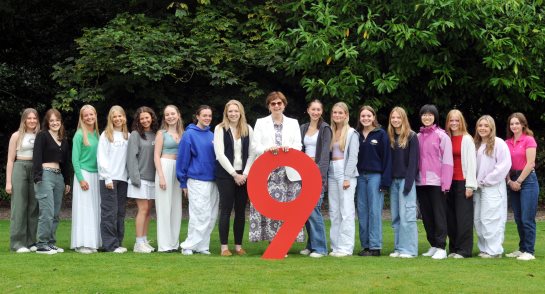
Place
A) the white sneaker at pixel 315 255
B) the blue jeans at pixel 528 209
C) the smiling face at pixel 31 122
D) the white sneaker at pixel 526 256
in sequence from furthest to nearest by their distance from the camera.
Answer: the smiling face at pixel 31 122
the blue jeans at pixel 528 209
the white sneaker at pixel 315 255
the white sneaker at pixel 526 256

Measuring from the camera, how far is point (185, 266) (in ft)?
31.0

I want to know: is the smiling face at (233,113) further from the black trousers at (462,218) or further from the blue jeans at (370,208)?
the black trousers at (462,218)

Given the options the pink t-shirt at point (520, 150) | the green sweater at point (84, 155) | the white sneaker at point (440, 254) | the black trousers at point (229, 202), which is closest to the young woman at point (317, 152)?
the black trousers at point (229, 202)

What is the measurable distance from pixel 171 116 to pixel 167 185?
87 centimetres

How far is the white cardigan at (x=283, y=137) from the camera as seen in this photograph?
1051 centimetres

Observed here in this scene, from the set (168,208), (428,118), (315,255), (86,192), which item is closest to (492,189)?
(428,118)

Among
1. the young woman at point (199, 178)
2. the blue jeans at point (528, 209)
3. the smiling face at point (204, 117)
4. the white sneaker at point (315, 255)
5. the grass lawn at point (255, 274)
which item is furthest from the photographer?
the smiling face at point (204, 117)

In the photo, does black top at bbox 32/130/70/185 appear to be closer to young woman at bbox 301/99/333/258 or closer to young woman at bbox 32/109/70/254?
young woman at bbox 32/109/70/254

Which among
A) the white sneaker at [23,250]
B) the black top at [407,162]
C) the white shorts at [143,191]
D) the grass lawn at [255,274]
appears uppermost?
the black top at [407,162]

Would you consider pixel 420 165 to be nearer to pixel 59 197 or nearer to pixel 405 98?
pixel 59 197

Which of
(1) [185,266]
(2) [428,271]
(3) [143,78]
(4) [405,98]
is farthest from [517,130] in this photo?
(3) [143,78]

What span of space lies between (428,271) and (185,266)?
102 inches

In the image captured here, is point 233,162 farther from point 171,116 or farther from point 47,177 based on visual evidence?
point 47,177

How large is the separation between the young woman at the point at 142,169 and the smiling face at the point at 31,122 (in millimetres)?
1234
